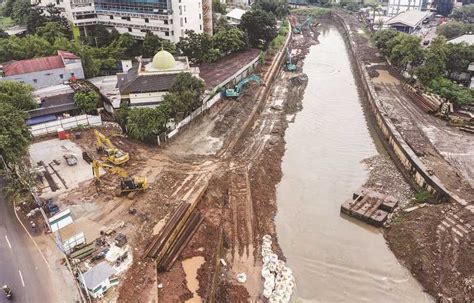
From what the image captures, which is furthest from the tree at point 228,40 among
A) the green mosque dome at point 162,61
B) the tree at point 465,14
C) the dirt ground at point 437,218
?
the tree at point 465,14

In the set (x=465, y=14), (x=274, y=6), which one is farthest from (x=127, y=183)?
(x=465, y=14)

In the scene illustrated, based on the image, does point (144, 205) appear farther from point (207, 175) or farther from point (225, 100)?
point (225, 100)

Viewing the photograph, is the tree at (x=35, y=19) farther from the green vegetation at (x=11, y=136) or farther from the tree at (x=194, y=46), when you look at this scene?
the green vegetation at (x=11, y=136)

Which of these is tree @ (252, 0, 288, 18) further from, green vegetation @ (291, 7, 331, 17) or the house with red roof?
the house with red roof

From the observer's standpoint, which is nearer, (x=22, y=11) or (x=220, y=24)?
(x=22, y=11)

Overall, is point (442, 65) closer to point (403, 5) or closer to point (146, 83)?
point (146, 83)

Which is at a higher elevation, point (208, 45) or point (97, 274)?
point (208, 45)

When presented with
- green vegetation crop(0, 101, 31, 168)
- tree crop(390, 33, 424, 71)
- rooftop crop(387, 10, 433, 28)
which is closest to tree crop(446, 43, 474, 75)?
tree crop(390, 33, 424, 71)
